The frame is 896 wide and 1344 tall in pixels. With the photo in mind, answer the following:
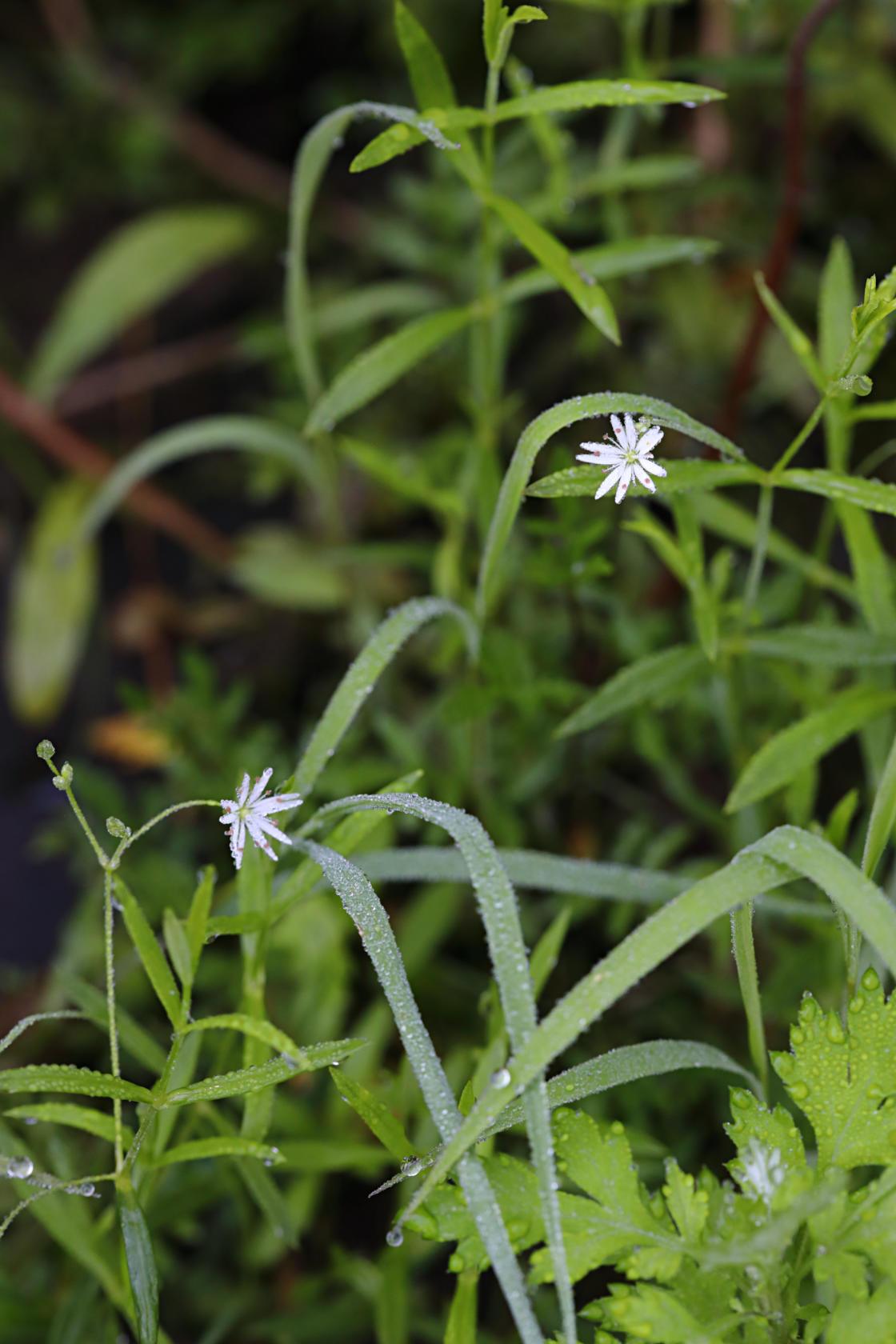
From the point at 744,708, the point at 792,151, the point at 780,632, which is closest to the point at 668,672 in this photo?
the point at 780,632

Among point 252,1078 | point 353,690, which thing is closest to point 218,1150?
point 252,1078

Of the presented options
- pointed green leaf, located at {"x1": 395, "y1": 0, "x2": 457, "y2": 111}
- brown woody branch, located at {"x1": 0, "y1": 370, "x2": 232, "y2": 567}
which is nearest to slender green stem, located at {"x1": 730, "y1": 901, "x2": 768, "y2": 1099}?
pointed green leaf, located at {"x1": 395, "y1": 0, "x2": 457, "y2": 111}

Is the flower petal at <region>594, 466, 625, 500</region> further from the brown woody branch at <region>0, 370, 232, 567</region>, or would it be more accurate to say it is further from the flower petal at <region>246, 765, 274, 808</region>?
the brown woody branch at <region>0, 370, 232, 567</region>

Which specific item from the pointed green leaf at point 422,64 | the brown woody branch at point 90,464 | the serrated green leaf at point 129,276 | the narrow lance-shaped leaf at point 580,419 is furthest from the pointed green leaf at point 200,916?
the serrated green leaf at point 129,276

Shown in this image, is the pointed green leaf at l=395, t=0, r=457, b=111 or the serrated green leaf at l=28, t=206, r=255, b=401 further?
the serrated green leaf at l=28, t=206, r=255, b=401

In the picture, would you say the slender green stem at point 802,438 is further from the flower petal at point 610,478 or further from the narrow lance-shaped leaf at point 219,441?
the narrow lance-shaped leaf at point 219,441

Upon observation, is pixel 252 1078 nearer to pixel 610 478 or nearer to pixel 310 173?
pixel 610 478
